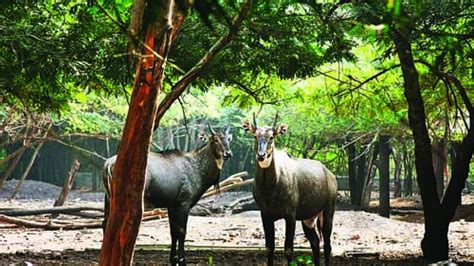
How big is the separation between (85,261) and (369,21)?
13.9 ft

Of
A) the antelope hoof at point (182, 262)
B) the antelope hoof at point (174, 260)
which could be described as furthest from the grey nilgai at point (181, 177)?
the antelope hoof at point (182, 262)

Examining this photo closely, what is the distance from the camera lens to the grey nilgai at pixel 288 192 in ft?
26.8

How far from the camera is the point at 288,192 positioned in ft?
28.0

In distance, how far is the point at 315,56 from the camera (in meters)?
7.60

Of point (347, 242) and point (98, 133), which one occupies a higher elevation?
point (98, 133)

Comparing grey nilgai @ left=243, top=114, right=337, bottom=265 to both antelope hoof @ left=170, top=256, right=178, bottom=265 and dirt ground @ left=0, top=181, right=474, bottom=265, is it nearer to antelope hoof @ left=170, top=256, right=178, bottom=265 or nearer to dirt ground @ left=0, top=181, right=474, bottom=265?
dirt ground @ left=0, top=181, right=474, bottom=265

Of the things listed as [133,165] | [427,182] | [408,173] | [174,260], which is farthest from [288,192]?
[408,173]

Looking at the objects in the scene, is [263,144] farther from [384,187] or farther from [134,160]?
[384,187]

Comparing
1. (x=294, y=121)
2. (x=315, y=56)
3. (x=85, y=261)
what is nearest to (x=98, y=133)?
(x=294, y=121)

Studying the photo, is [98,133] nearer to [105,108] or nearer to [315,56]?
[105,108]

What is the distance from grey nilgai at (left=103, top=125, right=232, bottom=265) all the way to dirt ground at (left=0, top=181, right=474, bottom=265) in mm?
582

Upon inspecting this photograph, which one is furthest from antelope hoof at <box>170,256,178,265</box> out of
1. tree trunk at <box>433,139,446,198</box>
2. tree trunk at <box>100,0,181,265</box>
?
tree trunk at <box>433,139,446,198</box>

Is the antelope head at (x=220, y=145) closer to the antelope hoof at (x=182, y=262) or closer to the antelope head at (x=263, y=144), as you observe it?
the antelope head at (x=263, y=144)

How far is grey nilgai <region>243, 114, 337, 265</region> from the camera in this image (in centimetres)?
818
